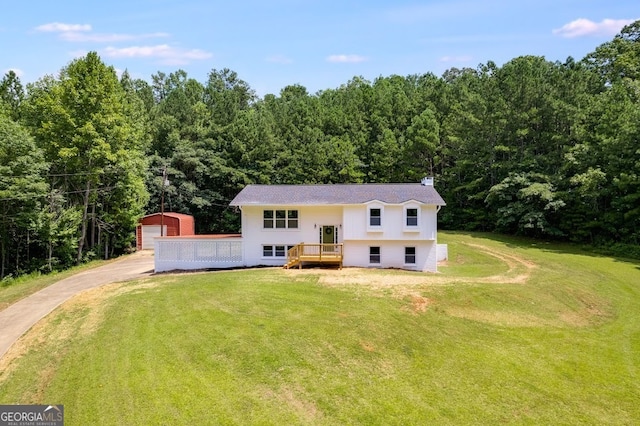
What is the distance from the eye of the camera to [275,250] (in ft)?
78.0

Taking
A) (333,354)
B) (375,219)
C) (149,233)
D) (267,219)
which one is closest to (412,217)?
(375,219)

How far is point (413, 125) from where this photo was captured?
1737 inches

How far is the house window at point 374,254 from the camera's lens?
76.4 ft

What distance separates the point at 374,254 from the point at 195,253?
9579 mm

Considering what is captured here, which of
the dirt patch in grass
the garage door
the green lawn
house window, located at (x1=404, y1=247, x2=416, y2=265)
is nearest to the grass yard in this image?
the dirt patch in grass

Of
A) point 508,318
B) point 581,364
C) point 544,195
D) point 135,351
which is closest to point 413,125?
point 544,195

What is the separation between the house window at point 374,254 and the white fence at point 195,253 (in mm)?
6957

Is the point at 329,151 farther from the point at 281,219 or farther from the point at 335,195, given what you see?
the point at 281,219

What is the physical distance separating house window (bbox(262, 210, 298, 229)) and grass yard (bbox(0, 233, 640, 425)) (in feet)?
16.7

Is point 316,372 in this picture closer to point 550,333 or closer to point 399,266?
point 550,333

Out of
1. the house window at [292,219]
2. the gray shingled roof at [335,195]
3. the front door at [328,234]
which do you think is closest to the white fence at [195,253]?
the gray shingled roof at [335,195]

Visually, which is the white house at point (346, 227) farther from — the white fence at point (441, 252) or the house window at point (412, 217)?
the white fence at point (441, 252)

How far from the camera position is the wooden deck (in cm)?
2231

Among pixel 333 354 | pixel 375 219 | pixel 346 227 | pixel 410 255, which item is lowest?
pixel 333 354
